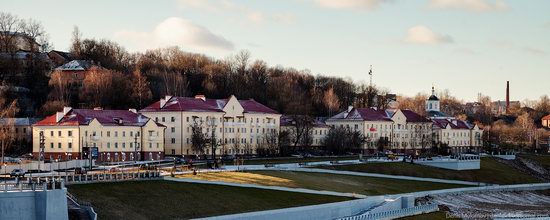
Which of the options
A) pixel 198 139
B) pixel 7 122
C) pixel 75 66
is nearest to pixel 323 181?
pixel 198 139

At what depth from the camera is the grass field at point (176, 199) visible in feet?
159

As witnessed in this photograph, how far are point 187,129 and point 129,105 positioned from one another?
17489mm

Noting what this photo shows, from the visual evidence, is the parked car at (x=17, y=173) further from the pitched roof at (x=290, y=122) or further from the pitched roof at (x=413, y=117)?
the pitched roof at (x=413, y=117)

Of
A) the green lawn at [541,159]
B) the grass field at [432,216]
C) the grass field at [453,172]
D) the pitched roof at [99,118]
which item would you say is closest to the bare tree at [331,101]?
the green lawn at [541,159]

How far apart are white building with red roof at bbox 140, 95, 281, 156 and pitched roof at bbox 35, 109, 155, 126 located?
581 centimetres

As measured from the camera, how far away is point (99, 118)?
3578 inches

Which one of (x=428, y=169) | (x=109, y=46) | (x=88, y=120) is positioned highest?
(x=109, y=46)

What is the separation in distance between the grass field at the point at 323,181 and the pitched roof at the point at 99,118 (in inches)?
941

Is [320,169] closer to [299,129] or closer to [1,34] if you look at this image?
[299,129]

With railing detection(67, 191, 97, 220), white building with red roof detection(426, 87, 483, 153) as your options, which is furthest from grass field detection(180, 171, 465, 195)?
white building with red roof detection(426, 87, 483, 153)

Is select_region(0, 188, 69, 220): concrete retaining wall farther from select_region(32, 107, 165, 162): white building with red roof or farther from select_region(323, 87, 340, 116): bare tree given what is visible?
select_region(323, 87, 340, 116): bare tree

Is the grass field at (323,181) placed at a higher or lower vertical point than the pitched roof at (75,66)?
Result: lower

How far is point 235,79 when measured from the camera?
143000 millimetres

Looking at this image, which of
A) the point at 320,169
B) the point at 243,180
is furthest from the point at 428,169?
the point at 243,180
